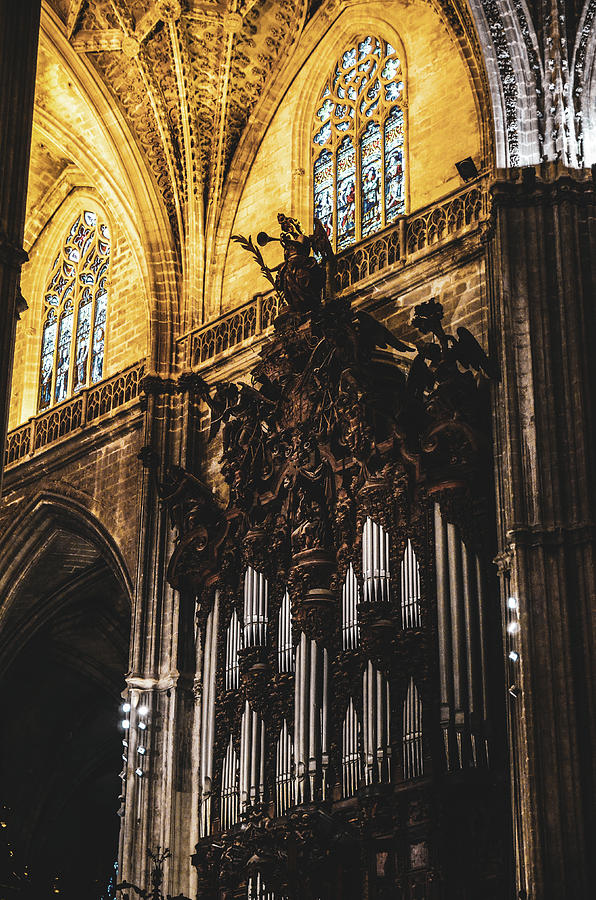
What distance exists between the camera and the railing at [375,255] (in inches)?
811

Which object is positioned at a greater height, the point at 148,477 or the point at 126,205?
the point at 126,205

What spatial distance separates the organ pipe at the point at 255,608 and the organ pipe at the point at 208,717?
27.7 inches

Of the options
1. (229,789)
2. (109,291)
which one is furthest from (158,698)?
(109,291)

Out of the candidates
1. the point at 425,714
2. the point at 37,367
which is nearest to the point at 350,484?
the point at 425,714

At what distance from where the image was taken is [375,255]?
21688 mm

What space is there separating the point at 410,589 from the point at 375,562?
2.26ft

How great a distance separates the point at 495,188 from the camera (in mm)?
18766

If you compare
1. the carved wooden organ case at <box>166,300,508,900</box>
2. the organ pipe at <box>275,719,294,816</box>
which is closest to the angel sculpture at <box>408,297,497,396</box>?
the carved wooden organ case at <box>166,300,508,900</box>

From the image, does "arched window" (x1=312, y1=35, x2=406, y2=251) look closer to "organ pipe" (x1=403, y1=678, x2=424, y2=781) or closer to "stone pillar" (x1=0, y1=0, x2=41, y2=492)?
"stone pillar" (x1=0, y1=0, x2=41, y2=492)

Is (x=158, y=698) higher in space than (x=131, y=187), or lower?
lower

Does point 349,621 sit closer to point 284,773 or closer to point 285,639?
point 285,639

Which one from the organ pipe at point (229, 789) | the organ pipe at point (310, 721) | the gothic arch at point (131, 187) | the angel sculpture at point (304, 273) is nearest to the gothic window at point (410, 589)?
the organ pipe at point (310, 721)

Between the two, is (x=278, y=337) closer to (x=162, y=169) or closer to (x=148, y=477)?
(x=148, y=477)

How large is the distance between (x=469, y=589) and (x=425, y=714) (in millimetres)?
1427
